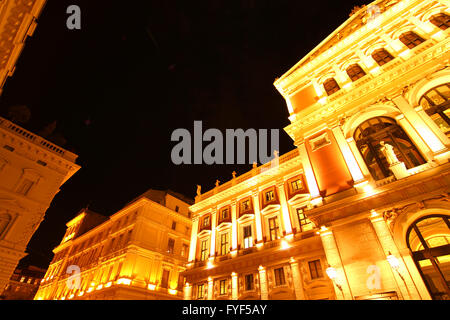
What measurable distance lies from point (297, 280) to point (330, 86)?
15.4 meters

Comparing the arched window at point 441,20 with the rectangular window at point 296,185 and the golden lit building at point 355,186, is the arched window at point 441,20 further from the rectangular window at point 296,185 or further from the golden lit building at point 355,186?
the rectangular window at point 296,185

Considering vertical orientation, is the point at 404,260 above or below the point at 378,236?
below

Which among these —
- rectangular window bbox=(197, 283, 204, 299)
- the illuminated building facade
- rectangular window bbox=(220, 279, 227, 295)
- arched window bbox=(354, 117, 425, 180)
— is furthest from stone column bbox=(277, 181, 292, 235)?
the illuminated building facade

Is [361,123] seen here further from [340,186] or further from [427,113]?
[340,186]

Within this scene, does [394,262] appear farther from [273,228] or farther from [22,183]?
[22,183]

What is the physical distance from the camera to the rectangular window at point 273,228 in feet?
62.4

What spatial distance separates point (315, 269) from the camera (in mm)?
15320

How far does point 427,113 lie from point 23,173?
3060 cm

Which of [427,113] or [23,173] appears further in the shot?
[23,173]

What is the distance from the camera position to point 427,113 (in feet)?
40.4

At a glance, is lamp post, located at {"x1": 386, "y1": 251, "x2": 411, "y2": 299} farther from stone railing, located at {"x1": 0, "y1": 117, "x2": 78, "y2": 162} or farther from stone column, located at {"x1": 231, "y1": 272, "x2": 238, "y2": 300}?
stone railing, located at {"x1": 0, "y1": 117, "x2": 78, "y2": 162}

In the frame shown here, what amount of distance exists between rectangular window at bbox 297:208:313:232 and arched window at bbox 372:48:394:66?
1266cm

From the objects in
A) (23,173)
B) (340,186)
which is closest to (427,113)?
(340,186)

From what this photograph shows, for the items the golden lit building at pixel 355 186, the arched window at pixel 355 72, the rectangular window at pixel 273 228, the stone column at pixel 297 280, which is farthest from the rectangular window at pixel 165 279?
the arched window at pixel 355 72
